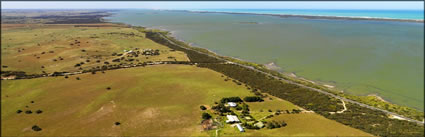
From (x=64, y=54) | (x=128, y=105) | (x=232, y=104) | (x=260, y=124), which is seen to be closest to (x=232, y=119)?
(x=260, y=124)

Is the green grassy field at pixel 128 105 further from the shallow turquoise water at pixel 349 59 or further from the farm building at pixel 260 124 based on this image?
the shallow turquoise water at pixel 349 59

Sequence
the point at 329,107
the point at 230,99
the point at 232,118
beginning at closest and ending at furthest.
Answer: the point at 232,118 < the point at 329,107 < the point at 230,99

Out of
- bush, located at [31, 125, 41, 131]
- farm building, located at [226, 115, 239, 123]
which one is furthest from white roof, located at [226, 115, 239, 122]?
bush, located at [31, 125, 41, 131]

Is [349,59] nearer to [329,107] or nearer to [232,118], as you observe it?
[329,107]

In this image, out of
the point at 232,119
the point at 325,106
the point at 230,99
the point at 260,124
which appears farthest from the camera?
the point at 230,99

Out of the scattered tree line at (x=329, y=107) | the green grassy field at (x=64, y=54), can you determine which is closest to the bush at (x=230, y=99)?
the scattered tree line at (x=329, y=107)

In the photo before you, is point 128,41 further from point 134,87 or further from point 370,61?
point 370,61

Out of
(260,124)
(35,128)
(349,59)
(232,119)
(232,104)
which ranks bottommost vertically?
(35,128)
